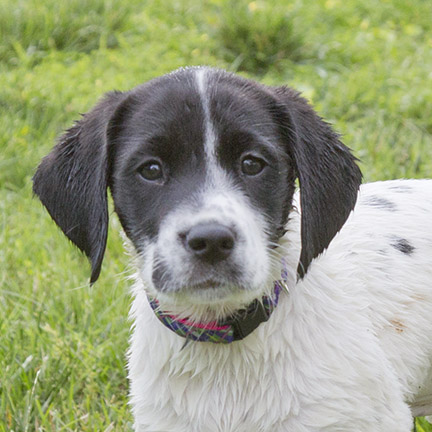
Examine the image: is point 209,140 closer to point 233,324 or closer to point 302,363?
point 233,324

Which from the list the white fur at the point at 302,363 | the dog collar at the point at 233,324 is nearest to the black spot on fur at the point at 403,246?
the white fur at the point at 302,363

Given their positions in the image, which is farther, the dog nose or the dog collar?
the dog collar

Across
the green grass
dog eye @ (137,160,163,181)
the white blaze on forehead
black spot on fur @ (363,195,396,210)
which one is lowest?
the green grass

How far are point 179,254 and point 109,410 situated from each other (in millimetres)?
1289

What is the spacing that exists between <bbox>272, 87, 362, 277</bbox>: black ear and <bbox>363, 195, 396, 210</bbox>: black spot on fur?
518 mm

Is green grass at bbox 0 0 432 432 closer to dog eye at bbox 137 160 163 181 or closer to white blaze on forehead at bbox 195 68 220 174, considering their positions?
dog eye at bbox 137 160 163 181

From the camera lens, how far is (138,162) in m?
2.66

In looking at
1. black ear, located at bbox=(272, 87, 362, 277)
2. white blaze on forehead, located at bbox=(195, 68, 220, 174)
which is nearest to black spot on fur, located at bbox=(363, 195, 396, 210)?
black ear, located at bbox=(272, 87, 362, 277)

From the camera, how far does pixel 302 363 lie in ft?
8.94

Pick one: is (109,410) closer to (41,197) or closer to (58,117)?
(41,197)

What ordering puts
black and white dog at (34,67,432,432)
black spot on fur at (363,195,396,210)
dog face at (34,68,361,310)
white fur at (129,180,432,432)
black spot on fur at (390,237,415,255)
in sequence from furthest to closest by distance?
black spot on fur at (363,195,396,210) < black spot on fur at (390,237,415,255) < white fur at (129,180,432,432) < black and white dog at (34,67,432,432) < dog face at (34,68,361,310)

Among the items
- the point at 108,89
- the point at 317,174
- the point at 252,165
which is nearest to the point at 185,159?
the point at 252,165

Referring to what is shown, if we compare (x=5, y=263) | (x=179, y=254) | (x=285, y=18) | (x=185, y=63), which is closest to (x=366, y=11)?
(x=285, y=18)

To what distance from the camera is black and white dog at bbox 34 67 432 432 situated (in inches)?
101
